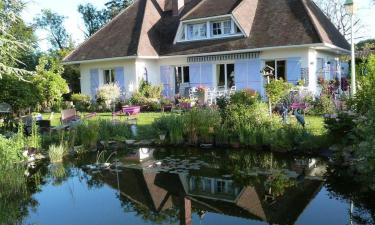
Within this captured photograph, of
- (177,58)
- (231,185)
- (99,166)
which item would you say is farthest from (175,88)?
(231,185)

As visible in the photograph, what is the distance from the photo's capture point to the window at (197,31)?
25.1 meters

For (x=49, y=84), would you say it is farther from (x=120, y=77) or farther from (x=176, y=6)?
(x=176, y=6)

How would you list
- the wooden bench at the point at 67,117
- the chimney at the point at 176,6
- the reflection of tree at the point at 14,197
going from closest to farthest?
the reflection of tree at the point at 14,197
the wooden bench at the point at 67,117
the chimney at the point at 176,6

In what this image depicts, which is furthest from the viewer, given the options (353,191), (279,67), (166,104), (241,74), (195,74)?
(195,74)

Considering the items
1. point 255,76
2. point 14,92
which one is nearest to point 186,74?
point 255,76

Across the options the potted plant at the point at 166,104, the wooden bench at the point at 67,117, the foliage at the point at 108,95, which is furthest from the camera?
the foliage at the point at 108,95

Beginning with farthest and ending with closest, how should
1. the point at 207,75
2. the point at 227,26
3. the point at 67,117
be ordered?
1. the point at 207,75
2. the point at 227,26
3. the point at 67,117

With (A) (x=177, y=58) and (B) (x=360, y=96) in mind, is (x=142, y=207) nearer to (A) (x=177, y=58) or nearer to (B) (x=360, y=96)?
(B) (x=360, y=96)

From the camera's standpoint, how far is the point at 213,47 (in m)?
23.8

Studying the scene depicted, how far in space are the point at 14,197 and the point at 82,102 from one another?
1725cm

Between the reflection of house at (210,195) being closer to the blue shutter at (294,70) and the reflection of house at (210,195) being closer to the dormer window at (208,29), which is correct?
the blue shutter at (294,70)

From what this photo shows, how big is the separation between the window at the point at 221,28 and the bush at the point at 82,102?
8564 mm

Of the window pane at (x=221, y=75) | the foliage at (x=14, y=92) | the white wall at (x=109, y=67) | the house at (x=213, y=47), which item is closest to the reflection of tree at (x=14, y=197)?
the foliage at (x=14, y=92)

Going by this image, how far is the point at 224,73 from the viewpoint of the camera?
2431cm
